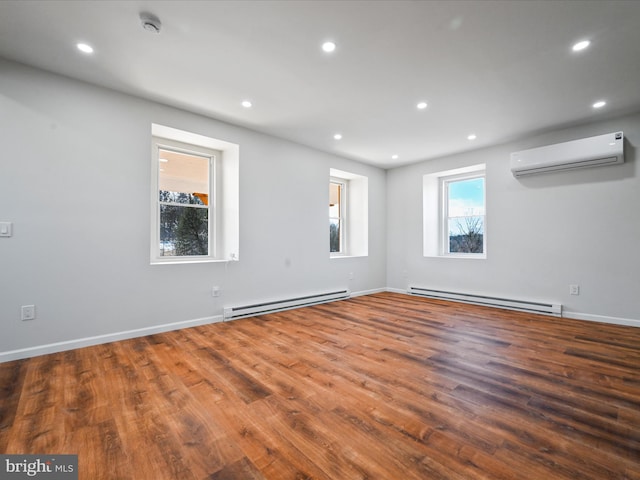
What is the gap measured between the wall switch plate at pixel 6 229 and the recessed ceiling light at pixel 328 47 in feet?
10.3

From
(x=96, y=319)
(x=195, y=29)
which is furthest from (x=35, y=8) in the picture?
(x=96, y=319)

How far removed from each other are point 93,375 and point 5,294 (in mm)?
1173

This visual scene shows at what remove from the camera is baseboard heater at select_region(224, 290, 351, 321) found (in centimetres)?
396

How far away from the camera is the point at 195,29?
2.23 m

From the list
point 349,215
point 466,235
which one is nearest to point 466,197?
point 466,235

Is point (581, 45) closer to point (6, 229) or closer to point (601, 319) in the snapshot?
point (601, 319)

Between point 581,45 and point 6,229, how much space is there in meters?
5.11

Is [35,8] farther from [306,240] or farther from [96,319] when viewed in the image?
[306,240]

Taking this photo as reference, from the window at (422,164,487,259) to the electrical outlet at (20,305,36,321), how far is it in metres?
5.59

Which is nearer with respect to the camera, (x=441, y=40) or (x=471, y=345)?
(x=441, y=40)

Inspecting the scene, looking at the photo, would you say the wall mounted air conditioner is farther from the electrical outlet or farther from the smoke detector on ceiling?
the electrical outlet

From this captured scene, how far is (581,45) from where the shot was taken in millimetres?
2373

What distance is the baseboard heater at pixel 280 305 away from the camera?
3962mm

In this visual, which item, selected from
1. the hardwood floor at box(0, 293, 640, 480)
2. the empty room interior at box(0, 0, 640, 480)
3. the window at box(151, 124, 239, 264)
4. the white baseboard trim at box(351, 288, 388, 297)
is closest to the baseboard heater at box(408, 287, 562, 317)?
the empty room interior at box(0, 0, 640, 480)
